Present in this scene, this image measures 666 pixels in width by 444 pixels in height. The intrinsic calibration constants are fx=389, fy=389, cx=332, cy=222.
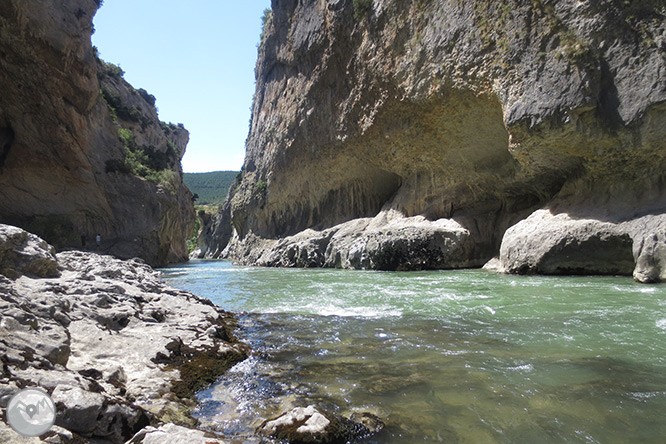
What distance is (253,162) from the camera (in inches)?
1460

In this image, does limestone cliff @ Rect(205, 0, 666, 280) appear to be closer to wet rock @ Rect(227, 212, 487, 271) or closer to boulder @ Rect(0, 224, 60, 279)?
wet rock @ Rect(227, 212, 487, 271)

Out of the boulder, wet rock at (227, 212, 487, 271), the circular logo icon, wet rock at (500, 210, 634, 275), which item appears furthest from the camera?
wet rock at (227, 212, 487, 271)

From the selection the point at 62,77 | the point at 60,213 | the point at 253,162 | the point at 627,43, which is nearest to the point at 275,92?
the point at 253,162

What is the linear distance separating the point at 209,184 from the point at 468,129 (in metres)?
93.4

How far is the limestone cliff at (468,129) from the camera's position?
1054cm

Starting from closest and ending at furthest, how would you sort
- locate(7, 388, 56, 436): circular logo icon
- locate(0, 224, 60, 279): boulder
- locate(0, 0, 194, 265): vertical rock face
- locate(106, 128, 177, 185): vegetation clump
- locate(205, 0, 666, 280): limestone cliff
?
locate(7, 388, 56, 436): circular logo icon
locate(0, 224, 60, 279): boulder
locate(205, 0, 666, 280): limestone cliff
locate(0, 0, 194, 265): vertical rock face
locate(106, 128, 177, 185): vegetation clump

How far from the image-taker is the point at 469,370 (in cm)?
363

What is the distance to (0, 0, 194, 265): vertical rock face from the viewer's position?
19094 millimetres

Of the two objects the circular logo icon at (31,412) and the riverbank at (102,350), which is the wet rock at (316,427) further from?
the circular logo icon at (31,412)

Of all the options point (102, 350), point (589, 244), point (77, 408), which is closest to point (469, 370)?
point (77, 408)

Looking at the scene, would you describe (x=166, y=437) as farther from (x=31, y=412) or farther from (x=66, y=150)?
(x=66, y=150)

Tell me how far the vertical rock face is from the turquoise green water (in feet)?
65.9

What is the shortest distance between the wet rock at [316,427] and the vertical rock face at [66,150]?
21.6m

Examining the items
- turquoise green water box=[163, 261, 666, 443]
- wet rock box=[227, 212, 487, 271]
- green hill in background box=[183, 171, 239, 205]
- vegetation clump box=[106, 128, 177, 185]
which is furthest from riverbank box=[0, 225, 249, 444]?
green hill in background box=[183, 171, 239, 205]
